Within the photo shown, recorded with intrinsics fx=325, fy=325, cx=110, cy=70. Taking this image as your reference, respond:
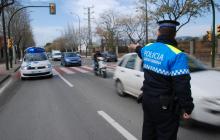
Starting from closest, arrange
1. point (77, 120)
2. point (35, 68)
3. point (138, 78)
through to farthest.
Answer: point (77, 120) → point (138, 78) → point (35, 68)

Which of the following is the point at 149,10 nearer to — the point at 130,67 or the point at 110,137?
the point at 130,67

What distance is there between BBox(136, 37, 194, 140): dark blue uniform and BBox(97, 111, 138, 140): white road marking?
7.37ft

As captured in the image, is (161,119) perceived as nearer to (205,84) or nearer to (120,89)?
(205,84)

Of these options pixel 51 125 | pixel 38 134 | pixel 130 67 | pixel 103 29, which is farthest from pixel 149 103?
pixel 103 29

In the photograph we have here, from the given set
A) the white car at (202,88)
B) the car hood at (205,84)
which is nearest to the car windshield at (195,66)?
the white car at (202,88)

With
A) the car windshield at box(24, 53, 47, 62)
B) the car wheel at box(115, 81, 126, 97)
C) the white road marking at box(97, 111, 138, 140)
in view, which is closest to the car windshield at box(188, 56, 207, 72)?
the white road marking at box(97, 111, 138, 140)

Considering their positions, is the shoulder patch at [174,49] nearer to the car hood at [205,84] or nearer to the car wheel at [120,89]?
the car hood at [205,84]

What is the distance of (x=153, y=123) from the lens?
360cm

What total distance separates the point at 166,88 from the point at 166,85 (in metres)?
0.03

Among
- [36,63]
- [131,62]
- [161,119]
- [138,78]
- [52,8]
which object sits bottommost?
[36,63]

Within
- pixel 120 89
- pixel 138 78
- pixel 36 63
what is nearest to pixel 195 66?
pixel 138 78

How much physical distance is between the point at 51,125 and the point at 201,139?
3090mm

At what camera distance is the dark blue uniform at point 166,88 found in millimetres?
3252

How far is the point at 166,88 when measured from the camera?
11.1ft
